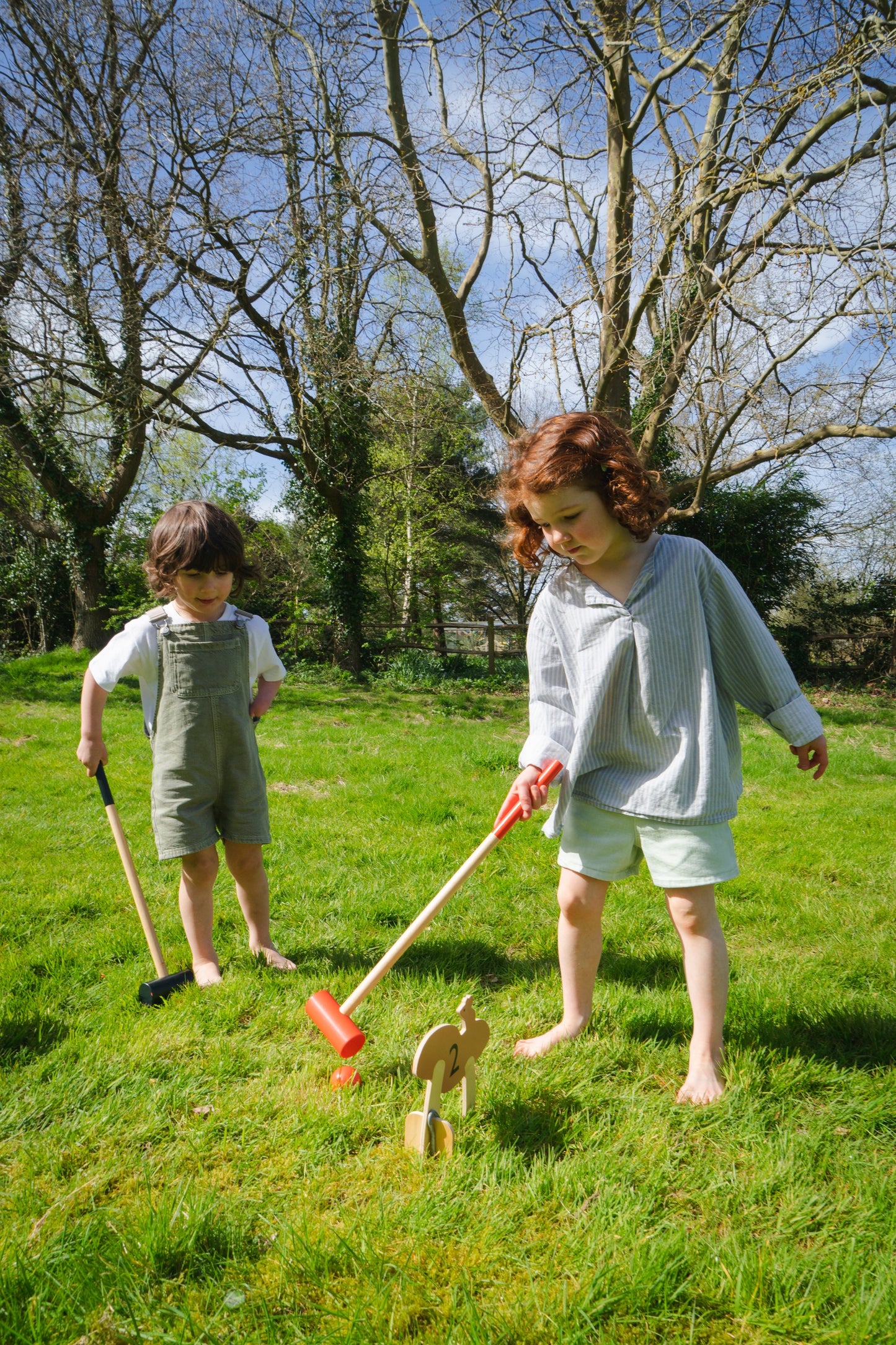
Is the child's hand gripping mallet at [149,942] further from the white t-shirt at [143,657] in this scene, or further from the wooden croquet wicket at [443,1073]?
the wooden croquet wicket at [443,1073]

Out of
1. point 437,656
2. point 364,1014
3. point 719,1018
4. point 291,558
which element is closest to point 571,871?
point 719,1018

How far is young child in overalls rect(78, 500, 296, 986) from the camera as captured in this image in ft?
9.48

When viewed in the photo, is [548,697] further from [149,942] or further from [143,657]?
[149,942]

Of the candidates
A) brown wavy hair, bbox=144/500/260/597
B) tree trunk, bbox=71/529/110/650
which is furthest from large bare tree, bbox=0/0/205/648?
brown wavy hair, bbox=144/500/260/597

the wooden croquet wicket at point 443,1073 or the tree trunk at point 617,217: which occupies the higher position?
the tree trunk at point 617,217

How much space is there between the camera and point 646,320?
11758mm

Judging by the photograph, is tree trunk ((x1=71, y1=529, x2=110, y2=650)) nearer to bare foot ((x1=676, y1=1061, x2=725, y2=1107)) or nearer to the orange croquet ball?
the orange croquet ball

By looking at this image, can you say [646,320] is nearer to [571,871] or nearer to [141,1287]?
[571,871]

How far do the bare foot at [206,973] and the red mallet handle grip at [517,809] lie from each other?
1365 millimetres

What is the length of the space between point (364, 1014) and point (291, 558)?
13.5 metres

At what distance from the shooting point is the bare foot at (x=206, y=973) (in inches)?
116

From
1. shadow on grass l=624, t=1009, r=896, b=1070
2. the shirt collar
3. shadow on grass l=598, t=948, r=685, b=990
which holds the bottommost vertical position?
shadow on grass l=598, t=948, r=685, b=990

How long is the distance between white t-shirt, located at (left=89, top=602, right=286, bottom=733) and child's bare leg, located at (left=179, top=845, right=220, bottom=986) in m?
0.55

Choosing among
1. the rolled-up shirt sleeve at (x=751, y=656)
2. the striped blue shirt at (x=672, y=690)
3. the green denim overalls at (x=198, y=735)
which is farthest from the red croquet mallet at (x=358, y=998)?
the green denim overalls at (x=198, y=735)
